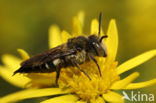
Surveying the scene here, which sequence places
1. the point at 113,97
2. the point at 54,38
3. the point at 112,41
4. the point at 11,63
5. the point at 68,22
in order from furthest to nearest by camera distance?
the point at 68,22 → the point at 54,38 → the point at 11,63 → the point at 112,41 → the point at 113,97

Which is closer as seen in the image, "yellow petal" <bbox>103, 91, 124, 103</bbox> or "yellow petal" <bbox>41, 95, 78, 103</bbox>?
"yellow petal" <bbox>103, 91, 124, 103</bbox>

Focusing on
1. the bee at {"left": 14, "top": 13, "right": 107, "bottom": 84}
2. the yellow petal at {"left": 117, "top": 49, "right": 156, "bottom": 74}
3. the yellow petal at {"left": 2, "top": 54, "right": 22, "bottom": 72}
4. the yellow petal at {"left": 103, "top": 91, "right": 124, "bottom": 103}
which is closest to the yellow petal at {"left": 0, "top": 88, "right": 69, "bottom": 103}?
the bee at {"left": 14, "top": 13, "right": 107, "bottom": 84}

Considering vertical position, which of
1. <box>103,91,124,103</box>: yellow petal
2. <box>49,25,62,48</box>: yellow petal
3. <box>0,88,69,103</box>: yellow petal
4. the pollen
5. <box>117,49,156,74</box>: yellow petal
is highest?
<box>49,25,62,48</box>: yellow petal

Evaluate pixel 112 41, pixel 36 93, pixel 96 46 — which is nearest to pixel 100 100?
pixel 96 46

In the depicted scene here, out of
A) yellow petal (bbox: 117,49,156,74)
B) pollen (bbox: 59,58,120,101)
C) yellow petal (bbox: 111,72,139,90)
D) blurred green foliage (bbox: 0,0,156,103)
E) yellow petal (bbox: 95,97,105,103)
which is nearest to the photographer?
yellow petal (bbox: 111,72,139,90)

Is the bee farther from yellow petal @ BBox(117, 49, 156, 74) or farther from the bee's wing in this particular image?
yellow petal @ BBox(117, 49, 156, 74)

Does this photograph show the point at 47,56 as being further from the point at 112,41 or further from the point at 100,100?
the point at 112,41

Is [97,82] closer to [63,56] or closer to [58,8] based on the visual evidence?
[63,56]
